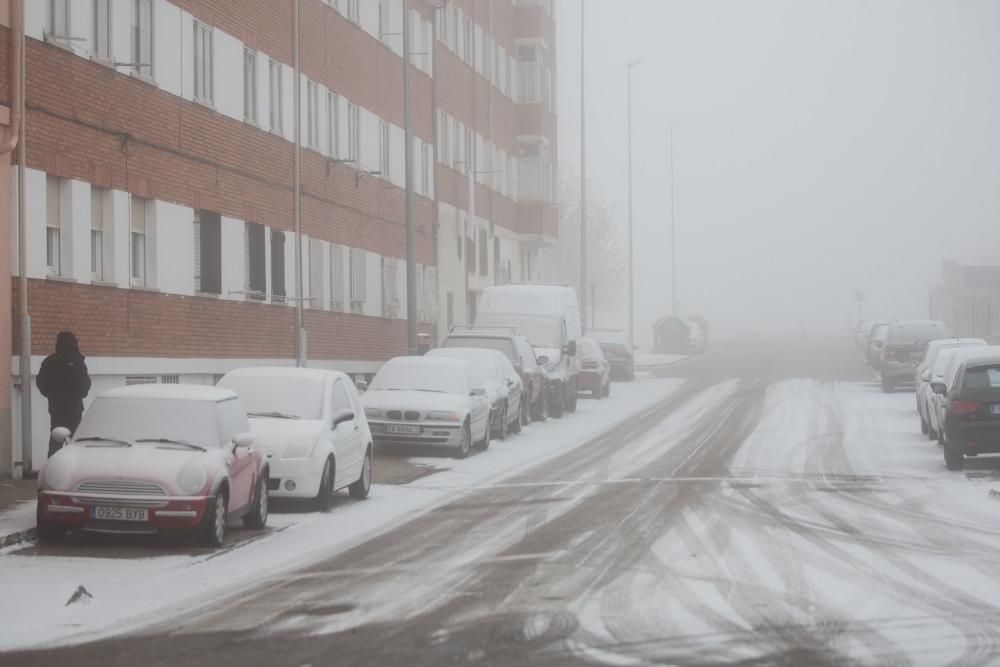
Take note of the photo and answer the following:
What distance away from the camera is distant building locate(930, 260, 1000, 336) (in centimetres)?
7712

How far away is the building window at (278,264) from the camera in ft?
107

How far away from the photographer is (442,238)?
48562 millimetres

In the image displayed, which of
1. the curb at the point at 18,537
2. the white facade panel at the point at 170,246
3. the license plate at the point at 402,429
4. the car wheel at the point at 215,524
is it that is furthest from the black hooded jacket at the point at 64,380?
the license plate at the point at 402,429

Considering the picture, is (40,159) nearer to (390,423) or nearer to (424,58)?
(390,423)

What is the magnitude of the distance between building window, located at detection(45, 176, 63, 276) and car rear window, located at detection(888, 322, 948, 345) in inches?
1118

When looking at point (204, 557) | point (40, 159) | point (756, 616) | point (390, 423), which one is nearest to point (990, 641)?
point (756, 616)

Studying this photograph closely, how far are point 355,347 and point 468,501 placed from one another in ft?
65.0

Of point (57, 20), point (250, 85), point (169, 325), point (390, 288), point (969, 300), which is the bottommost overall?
point (169, 325)

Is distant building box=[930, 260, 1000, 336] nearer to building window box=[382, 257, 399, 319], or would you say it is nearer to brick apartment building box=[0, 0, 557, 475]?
brick apartment building box=[0, 0, 557, 475]

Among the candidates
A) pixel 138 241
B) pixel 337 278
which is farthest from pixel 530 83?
pixel 138 241

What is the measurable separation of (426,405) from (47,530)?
12.1m

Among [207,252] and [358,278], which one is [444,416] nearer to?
[207,252]

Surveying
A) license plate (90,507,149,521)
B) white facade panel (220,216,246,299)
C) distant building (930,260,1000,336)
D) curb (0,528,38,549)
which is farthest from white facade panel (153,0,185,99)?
distant building (930,260,1000,336)

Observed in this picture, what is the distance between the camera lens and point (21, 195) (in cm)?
2114
